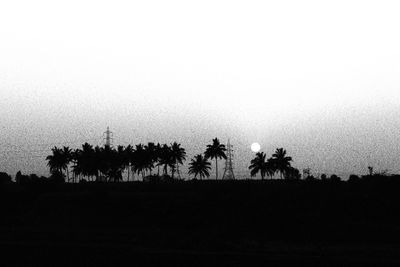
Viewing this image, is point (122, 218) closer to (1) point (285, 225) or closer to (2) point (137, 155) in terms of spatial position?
(1) point (285, 225)

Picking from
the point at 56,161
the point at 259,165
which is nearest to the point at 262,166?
the point at 259,165

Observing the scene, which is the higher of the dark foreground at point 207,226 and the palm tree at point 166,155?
the palm tree at point 166,155

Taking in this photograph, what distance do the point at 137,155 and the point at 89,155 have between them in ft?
39.4

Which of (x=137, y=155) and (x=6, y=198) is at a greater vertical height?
(x=137, y=155)

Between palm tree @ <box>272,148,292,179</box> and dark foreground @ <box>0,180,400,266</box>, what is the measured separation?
144 ft

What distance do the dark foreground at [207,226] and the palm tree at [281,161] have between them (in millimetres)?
43786

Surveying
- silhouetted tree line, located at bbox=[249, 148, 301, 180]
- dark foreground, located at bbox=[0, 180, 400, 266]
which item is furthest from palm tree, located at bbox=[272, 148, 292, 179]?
dark foreground, located at bbox=[0, 180, 400, 266]

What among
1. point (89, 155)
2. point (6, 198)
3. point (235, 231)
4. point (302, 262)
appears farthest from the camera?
point (89, 155)

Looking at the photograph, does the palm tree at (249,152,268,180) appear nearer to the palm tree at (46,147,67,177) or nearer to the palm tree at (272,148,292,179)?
the palm tree at (272,148,292,179)

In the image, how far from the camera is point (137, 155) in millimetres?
137125

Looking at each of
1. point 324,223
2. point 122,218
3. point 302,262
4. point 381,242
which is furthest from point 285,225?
point 302,262

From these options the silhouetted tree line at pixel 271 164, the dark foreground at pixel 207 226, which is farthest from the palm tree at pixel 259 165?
the dark foreground at pixel 207 226

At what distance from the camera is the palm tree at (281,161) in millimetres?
138125

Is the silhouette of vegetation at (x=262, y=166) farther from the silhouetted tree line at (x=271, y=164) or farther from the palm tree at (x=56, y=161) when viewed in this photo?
the palm tree at (x=56, y=161)
